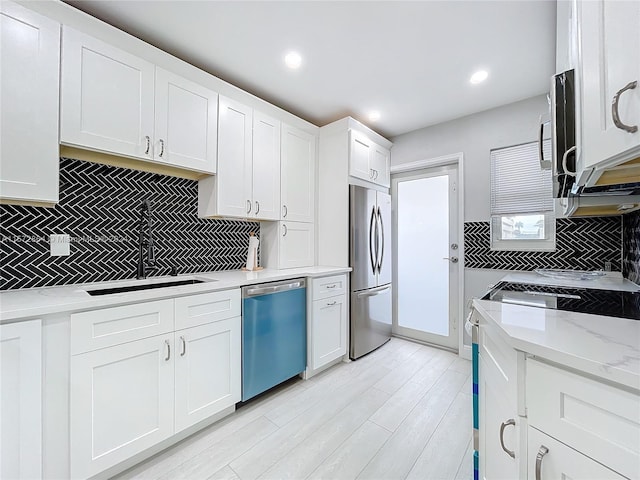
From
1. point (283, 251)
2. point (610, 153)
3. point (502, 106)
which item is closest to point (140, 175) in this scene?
point (283, 251)

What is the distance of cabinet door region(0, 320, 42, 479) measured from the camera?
43.6 inches

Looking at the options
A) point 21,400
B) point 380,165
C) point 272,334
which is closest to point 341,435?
point 272,334

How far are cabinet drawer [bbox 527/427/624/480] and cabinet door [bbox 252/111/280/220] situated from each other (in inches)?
87.9

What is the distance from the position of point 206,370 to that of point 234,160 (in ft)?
5.34

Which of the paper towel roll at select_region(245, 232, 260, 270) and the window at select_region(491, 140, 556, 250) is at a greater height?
the window at select_region(491, 140, 556, 250)

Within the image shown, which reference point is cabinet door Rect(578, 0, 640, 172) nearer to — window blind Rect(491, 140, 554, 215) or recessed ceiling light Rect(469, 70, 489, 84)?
recessed ceiling light Rect(469, 70, 489, 84)

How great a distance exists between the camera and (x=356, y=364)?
2.74m

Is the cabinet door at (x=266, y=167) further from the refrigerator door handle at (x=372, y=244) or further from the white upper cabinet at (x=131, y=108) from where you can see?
the refrigerator door handle at (x=372, y=244)

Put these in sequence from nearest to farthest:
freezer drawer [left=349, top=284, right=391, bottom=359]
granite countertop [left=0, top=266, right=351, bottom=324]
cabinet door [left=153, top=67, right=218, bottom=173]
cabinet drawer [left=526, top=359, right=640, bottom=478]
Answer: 1. cabinet drawer [left=526, top=359, right=640, bottom=478]
2. granite countertop [left=0, top=266, right=351, bottom=324]
3. cabinet door [left=153, top=67, right=218, bottom=173]
4. freezer drawer [left=349, top=284, right=391, bottom=359]

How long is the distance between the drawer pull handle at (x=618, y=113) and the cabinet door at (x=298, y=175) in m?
2.33

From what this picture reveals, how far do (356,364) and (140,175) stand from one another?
2.59 meters

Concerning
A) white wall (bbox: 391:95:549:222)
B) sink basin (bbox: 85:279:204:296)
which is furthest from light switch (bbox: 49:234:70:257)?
white wall (bbox: 391:95:549:222)

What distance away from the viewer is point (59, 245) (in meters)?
1.68


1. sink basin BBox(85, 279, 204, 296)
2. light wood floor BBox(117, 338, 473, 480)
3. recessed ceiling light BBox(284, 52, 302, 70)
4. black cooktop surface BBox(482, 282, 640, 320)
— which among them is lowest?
light wood floor BBox(117, 338, 473, 480)
